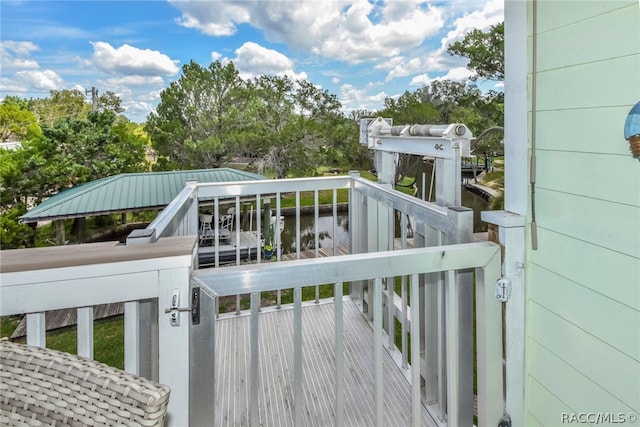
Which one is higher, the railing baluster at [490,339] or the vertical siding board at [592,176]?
the vertical siding board at [592,176]

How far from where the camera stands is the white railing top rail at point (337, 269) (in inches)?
40.2

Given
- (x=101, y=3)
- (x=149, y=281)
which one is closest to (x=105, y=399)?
(x=149, y=281)

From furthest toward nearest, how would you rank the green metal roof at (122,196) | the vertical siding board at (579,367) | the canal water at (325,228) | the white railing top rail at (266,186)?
1. the canal water at (325,228)
2. the green metal roof at (122,196)
3. the white railing top rail at (266,186)
4. the vertical siding board at (579,367)

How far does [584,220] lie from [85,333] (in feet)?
4.57

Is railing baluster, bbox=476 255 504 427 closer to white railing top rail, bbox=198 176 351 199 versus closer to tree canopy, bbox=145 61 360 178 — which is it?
white railing top rail, bbox=198 176 351 199

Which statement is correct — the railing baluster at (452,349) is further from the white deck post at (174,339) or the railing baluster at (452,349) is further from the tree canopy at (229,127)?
the tree canopy at (229,127)

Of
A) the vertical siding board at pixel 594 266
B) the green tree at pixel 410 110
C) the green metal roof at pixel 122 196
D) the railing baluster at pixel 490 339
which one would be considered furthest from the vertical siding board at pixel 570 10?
the green tree at pixel 410 110

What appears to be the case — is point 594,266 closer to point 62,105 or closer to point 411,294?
point 411,294

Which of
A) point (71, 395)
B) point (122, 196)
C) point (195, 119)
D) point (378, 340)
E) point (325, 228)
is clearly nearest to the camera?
point (71, 395)

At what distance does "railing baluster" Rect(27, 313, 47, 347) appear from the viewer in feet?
2.93

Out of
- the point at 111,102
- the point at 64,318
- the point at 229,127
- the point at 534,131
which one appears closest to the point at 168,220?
the point at 534,131

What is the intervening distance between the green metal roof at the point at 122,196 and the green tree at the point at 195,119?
4392 mm

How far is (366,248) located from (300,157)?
32.3ft

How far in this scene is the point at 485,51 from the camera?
8867 mm
